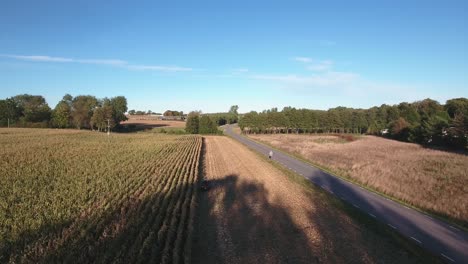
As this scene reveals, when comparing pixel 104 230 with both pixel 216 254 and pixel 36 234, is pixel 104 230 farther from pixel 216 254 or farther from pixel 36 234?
pixel 216 254

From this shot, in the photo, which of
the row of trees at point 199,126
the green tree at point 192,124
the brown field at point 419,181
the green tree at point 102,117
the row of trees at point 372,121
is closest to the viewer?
the brown field at point 419,181

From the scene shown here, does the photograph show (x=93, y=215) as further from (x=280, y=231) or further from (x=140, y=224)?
(x=280, y=231)

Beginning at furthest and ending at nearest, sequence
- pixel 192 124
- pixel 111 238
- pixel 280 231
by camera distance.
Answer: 1. pixel 192 124
2. pixel 280 231
3. pixel 111 238

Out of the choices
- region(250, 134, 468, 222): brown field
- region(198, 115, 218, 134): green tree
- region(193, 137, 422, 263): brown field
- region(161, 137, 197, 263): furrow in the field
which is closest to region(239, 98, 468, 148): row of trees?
region(198, 115, 218, 134): green tree

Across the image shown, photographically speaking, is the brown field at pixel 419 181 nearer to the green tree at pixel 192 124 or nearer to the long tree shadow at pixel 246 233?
the long tree shadow at pixel 246 233

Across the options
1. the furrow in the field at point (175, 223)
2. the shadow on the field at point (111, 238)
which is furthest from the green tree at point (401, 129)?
the shadow on the field at point (111, 238)

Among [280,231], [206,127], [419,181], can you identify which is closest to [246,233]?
[280,231]

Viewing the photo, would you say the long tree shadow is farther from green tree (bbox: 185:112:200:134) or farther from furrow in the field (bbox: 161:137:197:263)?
green tree (bbox: 185:112:200:134)
